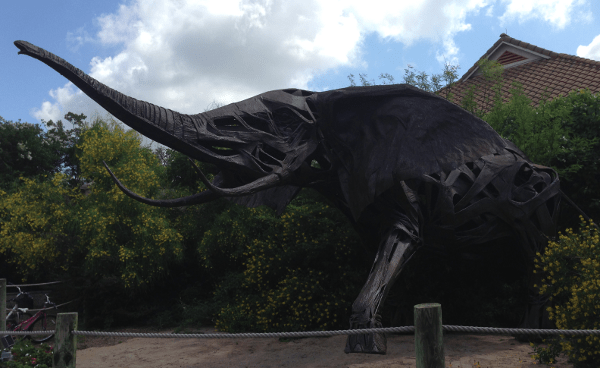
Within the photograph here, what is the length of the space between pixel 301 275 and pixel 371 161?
348 cm

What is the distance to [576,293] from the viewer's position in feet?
13.7

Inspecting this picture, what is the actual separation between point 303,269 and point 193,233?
188 inches

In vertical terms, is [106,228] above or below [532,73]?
below

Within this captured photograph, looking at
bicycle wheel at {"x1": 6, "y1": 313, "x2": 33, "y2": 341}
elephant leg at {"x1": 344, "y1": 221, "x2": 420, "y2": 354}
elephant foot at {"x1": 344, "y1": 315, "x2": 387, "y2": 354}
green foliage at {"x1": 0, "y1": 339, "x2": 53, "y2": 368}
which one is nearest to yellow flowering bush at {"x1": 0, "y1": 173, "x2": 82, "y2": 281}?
bicycle wheel at {"x1": 6, "y1": 313, "x2": 33, "y2": 341}

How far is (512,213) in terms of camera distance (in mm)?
5199

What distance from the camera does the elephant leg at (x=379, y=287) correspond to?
11.4ft

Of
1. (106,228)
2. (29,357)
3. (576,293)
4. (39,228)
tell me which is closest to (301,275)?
(29,357)

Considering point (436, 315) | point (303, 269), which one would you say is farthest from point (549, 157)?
point (436, 315)

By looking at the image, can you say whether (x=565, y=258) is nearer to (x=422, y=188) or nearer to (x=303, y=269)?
(x=422, y=188)

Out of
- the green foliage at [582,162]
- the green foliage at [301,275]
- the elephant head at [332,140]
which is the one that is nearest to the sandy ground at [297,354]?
the green foliage at [301,275]

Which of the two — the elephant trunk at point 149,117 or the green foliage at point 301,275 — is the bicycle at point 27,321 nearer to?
the green foliage at point 301,275

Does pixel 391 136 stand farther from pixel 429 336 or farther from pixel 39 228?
pixel 39 228

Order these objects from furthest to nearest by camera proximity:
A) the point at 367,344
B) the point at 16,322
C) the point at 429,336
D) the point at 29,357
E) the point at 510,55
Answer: the point at 510,55
the point at 16,322
the point at 29,357
the point at 367,344
the point at 429,336

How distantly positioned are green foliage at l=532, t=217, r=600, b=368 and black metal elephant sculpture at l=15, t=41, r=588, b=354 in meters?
0.73
